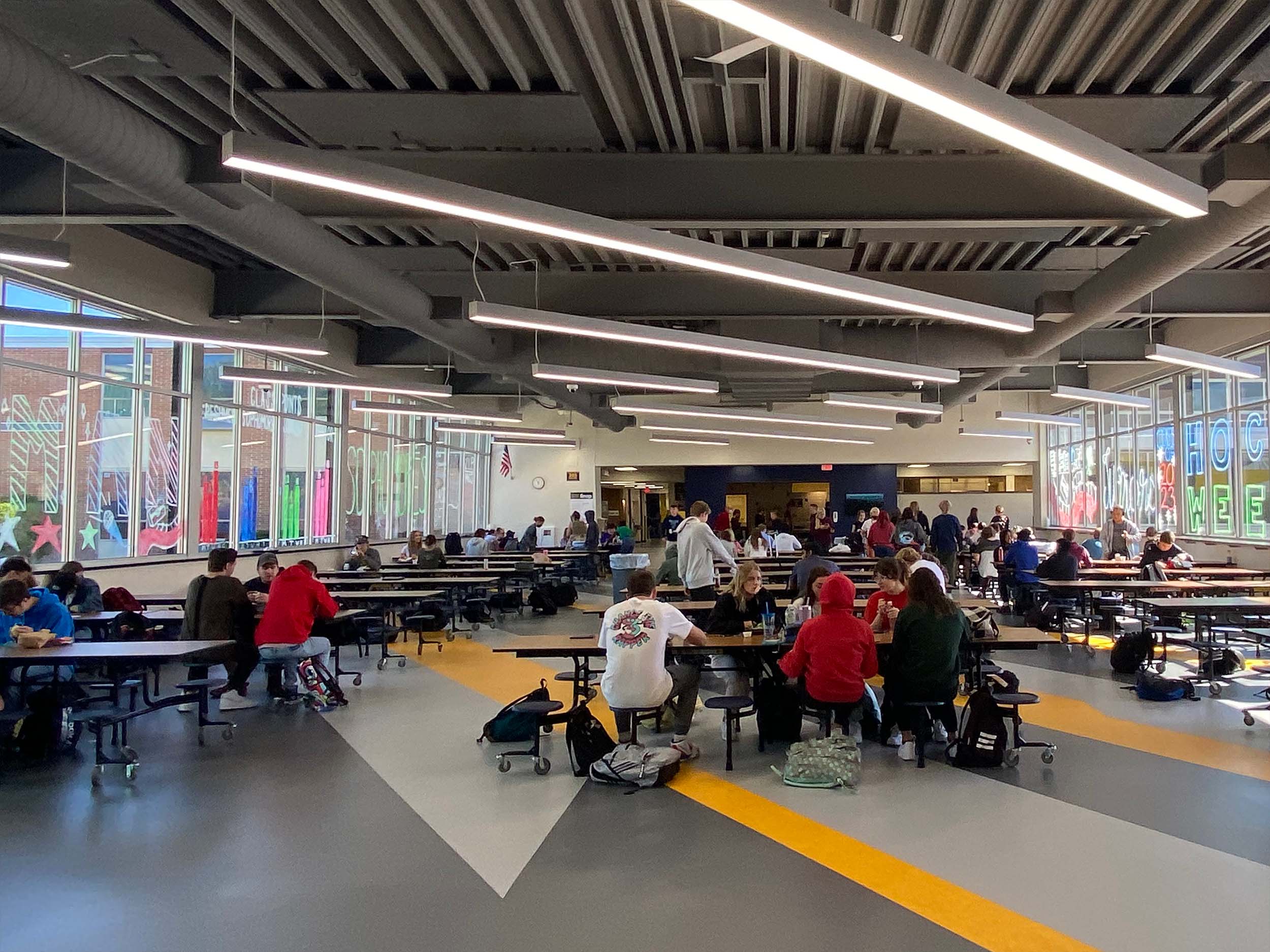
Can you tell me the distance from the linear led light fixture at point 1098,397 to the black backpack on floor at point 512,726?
9523 mm

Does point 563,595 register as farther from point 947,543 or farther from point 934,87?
point 934,87

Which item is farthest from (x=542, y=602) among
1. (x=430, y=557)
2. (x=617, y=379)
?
(x=617, y=379)

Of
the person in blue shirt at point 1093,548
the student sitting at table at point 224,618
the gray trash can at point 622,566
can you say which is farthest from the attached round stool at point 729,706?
the person in blue shirt at point 1093,548

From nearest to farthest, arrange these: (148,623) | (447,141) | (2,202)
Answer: (447,141) < (2,202) < (148,623)

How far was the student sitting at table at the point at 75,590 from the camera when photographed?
8148 millimetres

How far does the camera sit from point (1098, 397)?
1303cm

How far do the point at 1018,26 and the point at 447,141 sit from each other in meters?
3.39

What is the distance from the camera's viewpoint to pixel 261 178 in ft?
20.8

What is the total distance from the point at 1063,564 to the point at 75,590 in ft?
35.1

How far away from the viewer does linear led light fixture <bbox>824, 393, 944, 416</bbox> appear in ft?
42.0

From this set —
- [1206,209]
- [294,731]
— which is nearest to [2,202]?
[294,731]

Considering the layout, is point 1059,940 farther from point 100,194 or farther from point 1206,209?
point 100,194

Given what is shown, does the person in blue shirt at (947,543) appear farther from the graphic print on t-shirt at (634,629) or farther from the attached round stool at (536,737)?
the graphic print on t-shirt at (634,629)

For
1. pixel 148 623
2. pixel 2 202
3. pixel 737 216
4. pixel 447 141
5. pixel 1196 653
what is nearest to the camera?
pixel 447 141
